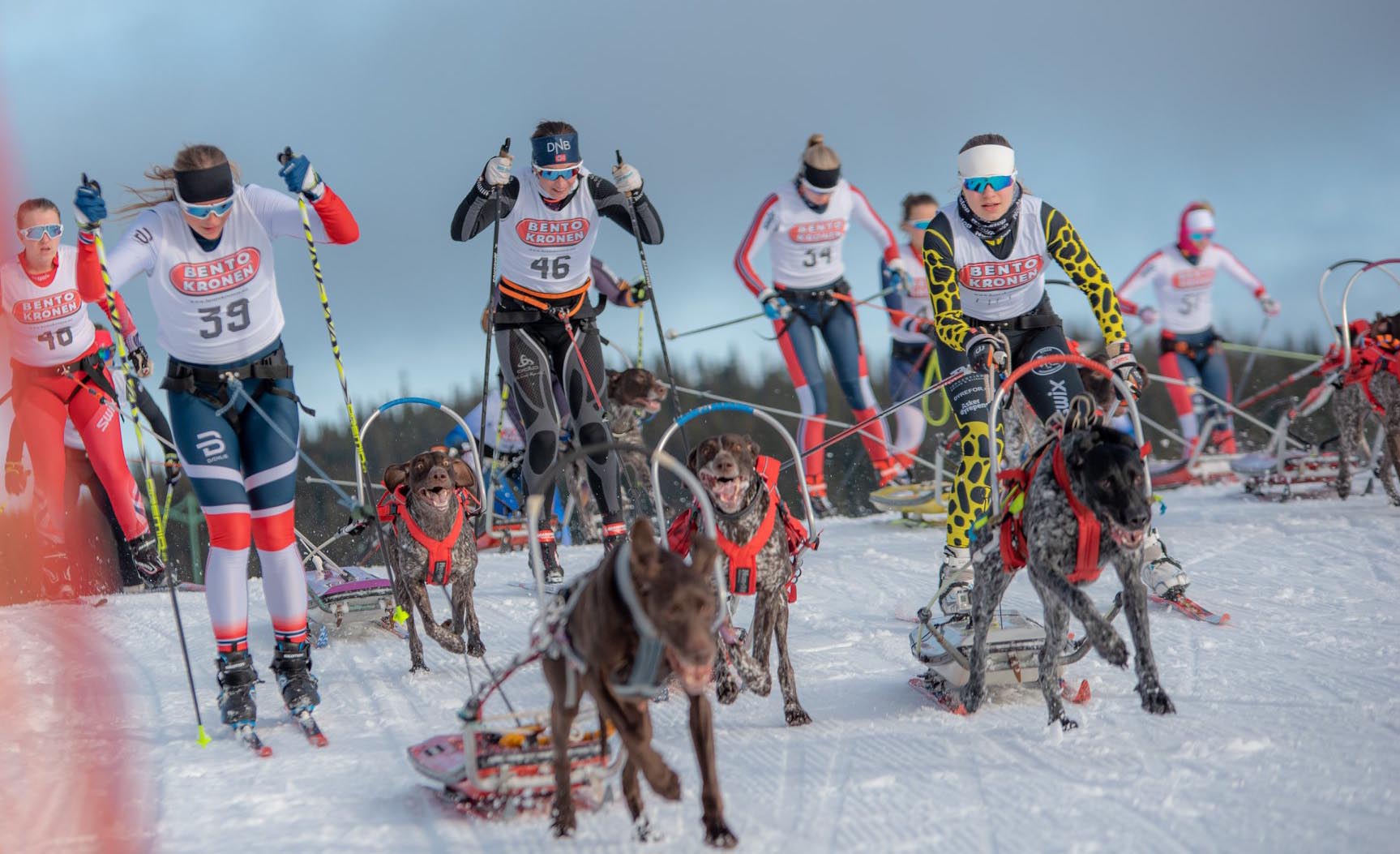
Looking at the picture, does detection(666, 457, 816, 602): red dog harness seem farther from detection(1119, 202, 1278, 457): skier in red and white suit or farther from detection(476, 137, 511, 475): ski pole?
detection(1119, 202, 1278, 457): skier in red and white suit

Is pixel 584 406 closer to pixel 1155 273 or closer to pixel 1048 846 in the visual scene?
pixel 1048 846

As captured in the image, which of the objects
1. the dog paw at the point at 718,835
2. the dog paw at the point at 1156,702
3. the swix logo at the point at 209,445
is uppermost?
the swix logo at the point at 209,445

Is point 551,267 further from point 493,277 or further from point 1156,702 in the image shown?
point 1156,702

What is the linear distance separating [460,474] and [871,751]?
2841 mm

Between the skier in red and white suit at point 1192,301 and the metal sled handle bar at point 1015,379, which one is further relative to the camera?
the skier in red and white suit at point 1192,301

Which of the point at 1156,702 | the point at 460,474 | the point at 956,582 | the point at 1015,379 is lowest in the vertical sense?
the point at 1156,702

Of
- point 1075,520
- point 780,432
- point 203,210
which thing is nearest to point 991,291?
point 780,432

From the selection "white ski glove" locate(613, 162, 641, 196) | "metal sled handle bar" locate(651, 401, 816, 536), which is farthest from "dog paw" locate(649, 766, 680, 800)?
"white ski glove" locate(613, 162, 641, 196)

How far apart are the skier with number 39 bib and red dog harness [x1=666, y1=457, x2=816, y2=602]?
1688mm

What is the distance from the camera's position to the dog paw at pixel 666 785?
3.46 m

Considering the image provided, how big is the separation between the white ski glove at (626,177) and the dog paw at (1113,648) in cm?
366

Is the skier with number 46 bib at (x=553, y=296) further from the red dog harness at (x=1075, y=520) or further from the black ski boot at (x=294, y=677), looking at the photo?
the red dog harness at (x=1075, y=520)

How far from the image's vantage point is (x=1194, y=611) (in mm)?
6703

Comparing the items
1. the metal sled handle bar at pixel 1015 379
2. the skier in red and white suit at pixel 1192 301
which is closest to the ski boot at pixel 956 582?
the metal sled handle bar at pixel 1015 379
